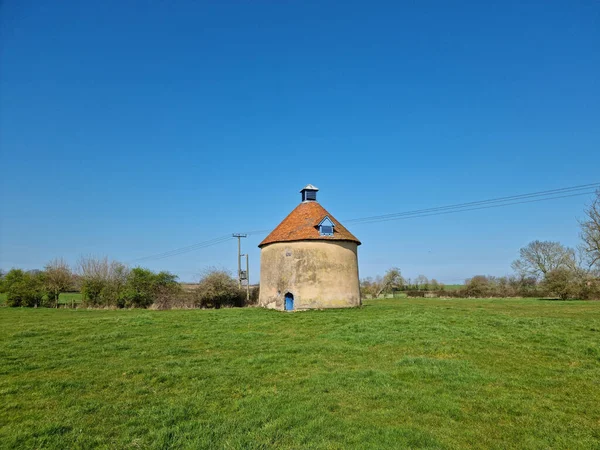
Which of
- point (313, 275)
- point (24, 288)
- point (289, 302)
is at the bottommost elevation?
point (289, 302)

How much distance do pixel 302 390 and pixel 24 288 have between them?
Answer: 3324 cm

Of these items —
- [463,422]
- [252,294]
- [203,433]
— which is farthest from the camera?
[252,294]

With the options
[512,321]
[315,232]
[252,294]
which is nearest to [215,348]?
[512,321]

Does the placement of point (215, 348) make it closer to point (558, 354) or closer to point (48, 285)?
point (558, 354)

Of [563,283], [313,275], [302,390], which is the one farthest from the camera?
[563,283]

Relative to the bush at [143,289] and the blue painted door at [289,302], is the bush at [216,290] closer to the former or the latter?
the bush at [143,289]

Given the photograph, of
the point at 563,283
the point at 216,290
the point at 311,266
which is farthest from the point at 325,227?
the point at 563,283

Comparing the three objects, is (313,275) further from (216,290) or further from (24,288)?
(24,288)

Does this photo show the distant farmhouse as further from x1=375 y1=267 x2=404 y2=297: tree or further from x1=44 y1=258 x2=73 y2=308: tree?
x1=375 y1=267 x2=404 y2=297: tree

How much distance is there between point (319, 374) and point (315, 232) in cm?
1793

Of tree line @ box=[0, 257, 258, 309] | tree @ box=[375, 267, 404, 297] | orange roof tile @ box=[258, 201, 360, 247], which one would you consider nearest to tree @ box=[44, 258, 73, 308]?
tree line @ box=[0, 257, 258, 309]

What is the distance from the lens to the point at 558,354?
10695 millimetres

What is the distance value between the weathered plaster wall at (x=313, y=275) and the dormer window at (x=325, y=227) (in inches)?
27.6

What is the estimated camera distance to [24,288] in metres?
31.4
